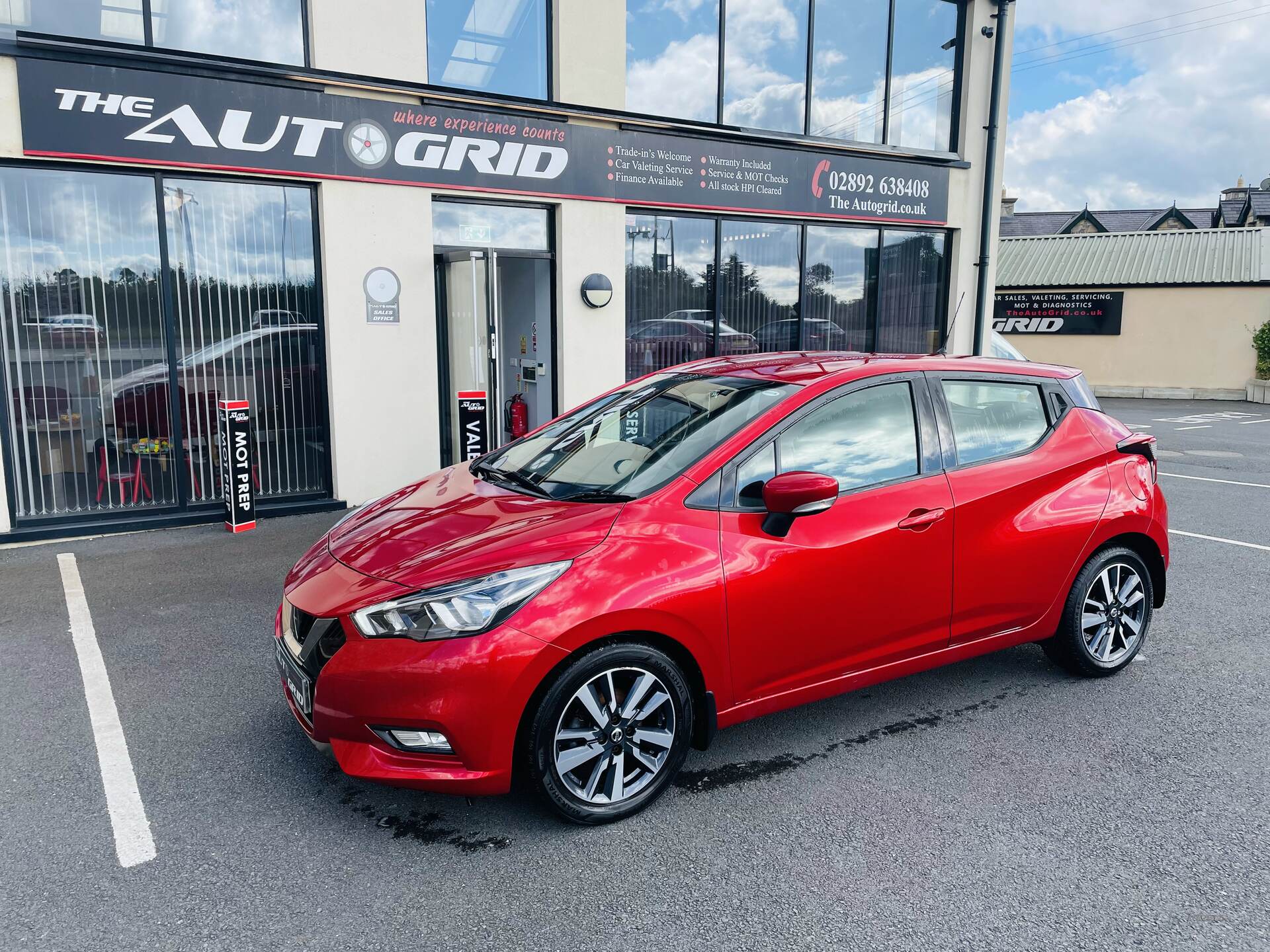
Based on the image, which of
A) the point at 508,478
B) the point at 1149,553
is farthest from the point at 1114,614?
the point at 508,478

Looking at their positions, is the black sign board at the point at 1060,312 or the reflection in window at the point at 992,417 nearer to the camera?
the reflection in window at the point at 992,417

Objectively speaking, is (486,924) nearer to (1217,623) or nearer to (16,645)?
(16,645)

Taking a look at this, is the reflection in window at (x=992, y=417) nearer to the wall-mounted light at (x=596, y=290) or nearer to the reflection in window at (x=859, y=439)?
the reflection in window at (x=859, y=439)

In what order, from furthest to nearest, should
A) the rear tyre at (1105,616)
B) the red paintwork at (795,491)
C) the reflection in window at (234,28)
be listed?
the reflection in window at (234,28)
the rear tyre at (1105,616)
the red paintwork at (795,491)

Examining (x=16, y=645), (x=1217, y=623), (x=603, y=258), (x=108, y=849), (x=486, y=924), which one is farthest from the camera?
(x=603, y=258)

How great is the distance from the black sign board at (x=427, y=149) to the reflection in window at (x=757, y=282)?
0.94 feet

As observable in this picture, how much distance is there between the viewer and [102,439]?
24.5ft

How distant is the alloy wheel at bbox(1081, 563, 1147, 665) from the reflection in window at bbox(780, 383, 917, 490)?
1345 millimetres

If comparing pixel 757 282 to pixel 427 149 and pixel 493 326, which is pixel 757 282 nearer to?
pixel 493 326

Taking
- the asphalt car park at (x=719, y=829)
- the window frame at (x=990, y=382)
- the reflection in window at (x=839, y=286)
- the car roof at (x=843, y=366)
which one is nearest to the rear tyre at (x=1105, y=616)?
the asphalt car park at (x=719, y=829)

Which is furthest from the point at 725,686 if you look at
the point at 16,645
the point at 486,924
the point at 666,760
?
the point at 16,645

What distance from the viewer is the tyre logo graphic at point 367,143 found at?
7980mm

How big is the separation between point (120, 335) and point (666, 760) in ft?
20.9

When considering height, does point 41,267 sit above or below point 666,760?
above
